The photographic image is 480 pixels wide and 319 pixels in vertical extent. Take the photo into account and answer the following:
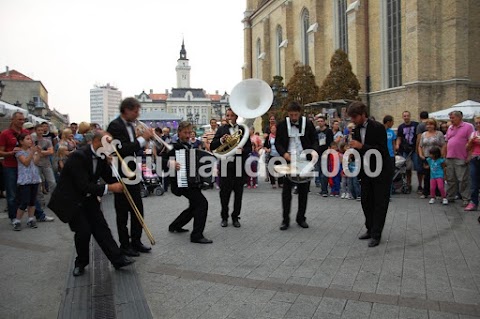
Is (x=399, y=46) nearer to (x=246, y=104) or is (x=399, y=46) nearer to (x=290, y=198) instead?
(x=246, y=104)

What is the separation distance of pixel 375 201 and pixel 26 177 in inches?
245

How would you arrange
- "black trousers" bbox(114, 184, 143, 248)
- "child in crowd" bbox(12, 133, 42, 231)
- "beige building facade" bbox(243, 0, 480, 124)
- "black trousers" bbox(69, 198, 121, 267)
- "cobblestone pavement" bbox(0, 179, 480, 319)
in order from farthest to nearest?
"beige building facade" bbox(243, 0, 480, 124) → "child in crowd" bbox(12, 133, 42, 231) → "black trousers" bbox(114, 184, 143, 248) → "black trousers" bbox(69, 198, 121, 267) → "cobblestone pavement" bbox(0, 179, 480, 319)

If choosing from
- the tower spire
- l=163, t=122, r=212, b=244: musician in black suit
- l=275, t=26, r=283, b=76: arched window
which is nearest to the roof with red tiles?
l=275, t=26, r=283, b=76: arched window

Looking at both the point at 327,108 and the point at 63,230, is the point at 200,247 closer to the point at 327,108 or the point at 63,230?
the point at 63,230

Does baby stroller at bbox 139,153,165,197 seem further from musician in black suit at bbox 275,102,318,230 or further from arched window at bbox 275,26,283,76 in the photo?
arched window at bbox 275,26,283,76

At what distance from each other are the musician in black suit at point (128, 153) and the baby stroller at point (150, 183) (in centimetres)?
599

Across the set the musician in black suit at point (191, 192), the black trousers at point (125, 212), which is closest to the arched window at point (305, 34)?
the musician in black suit at point (191, 192)

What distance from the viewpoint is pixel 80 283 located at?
15.2 feet

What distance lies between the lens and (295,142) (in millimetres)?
6973

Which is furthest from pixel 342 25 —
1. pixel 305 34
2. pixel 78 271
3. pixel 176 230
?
pixel 78 271

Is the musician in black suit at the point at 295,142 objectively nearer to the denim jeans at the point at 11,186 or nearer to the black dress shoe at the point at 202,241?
the black dress shoe at the point at 202,241

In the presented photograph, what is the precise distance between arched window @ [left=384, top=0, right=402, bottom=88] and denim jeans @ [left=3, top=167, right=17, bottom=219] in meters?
24.2

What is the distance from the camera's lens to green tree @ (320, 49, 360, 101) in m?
25.7

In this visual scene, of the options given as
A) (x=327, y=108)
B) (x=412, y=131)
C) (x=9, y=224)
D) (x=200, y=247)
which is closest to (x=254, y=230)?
(x=200, y=247)
